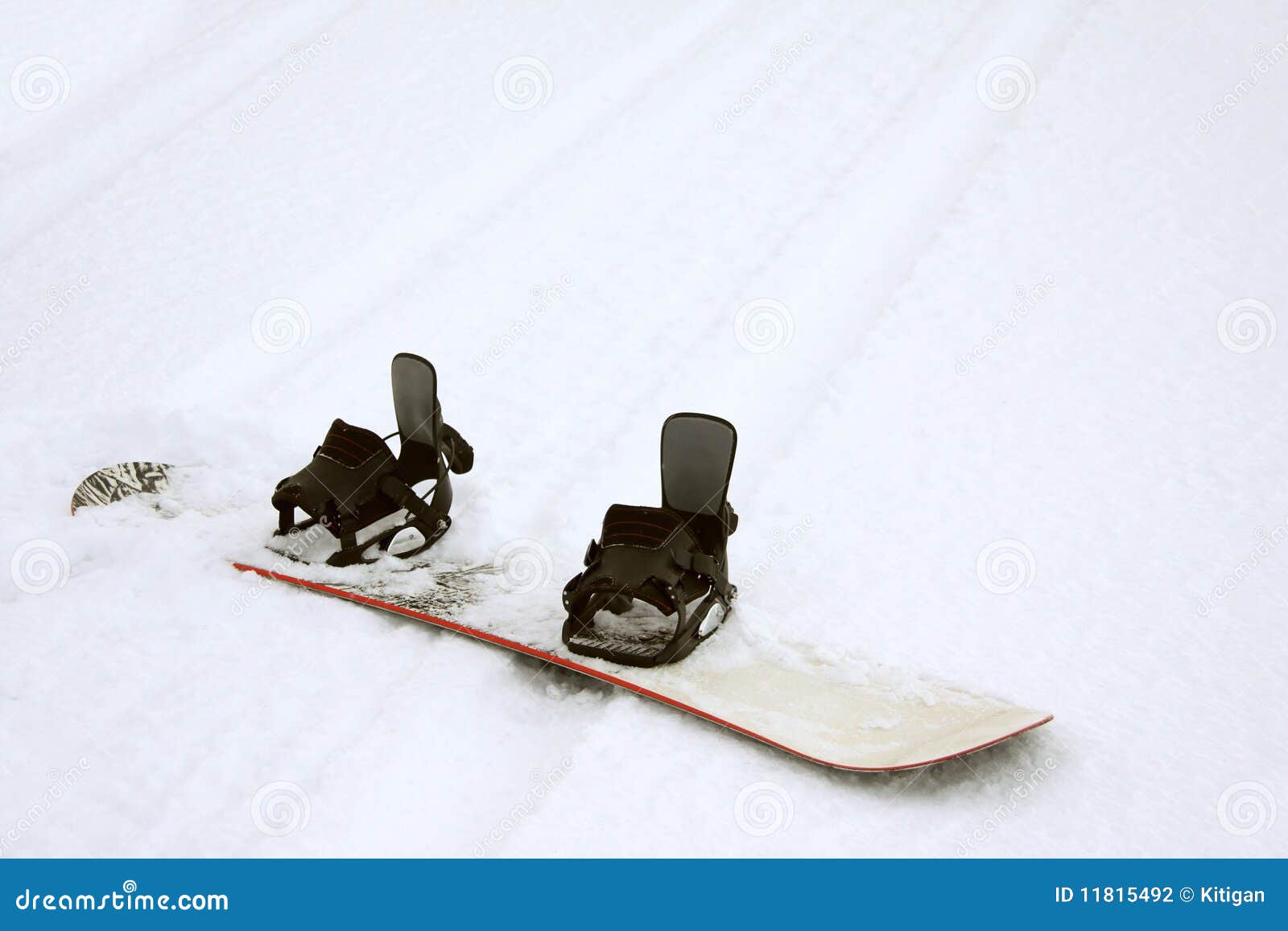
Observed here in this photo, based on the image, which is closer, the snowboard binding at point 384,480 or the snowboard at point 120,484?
the snowboard binding at point 384,480

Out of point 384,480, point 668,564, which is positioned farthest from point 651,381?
point 668,564

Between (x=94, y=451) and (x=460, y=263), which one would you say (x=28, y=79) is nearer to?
(x=460, y=263)

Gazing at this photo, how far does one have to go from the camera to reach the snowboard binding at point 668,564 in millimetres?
4051

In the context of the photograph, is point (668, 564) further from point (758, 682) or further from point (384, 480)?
point (384, 480)

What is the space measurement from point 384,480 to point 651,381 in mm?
2104

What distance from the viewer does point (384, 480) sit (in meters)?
4.73

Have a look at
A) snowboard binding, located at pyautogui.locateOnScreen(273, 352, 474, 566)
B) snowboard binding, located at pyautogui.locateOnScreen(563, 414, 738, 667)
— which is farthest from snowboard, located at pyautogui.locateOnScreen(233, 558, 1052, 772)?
snowboard binding, located at pyautogui.locateOnScreen(273, 352, 474, 566)

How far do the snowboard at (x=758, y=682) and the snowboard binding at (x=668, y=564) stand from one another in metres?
0.10

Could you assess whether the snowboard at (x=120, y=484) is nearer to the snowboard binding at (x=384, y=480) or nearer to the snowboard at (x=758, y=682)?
the snowboard binding at (x=384, y=480)

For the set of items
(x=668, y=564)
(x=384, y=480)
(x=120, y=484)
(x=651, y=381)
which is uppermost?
(x=668, y=564)

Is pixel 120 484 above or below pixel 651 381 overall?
above

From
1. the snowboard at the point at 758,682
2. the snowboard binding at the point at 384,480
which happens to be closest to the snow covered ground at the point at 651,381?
the snowboard at the point at 758,682

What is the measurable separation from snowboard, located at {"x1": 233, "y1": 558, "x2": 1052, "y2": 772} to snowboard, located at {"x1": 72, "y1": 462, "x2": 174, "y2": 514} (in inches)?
33.6

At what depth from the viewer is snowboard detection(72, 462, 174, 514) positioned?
16.1 feet
